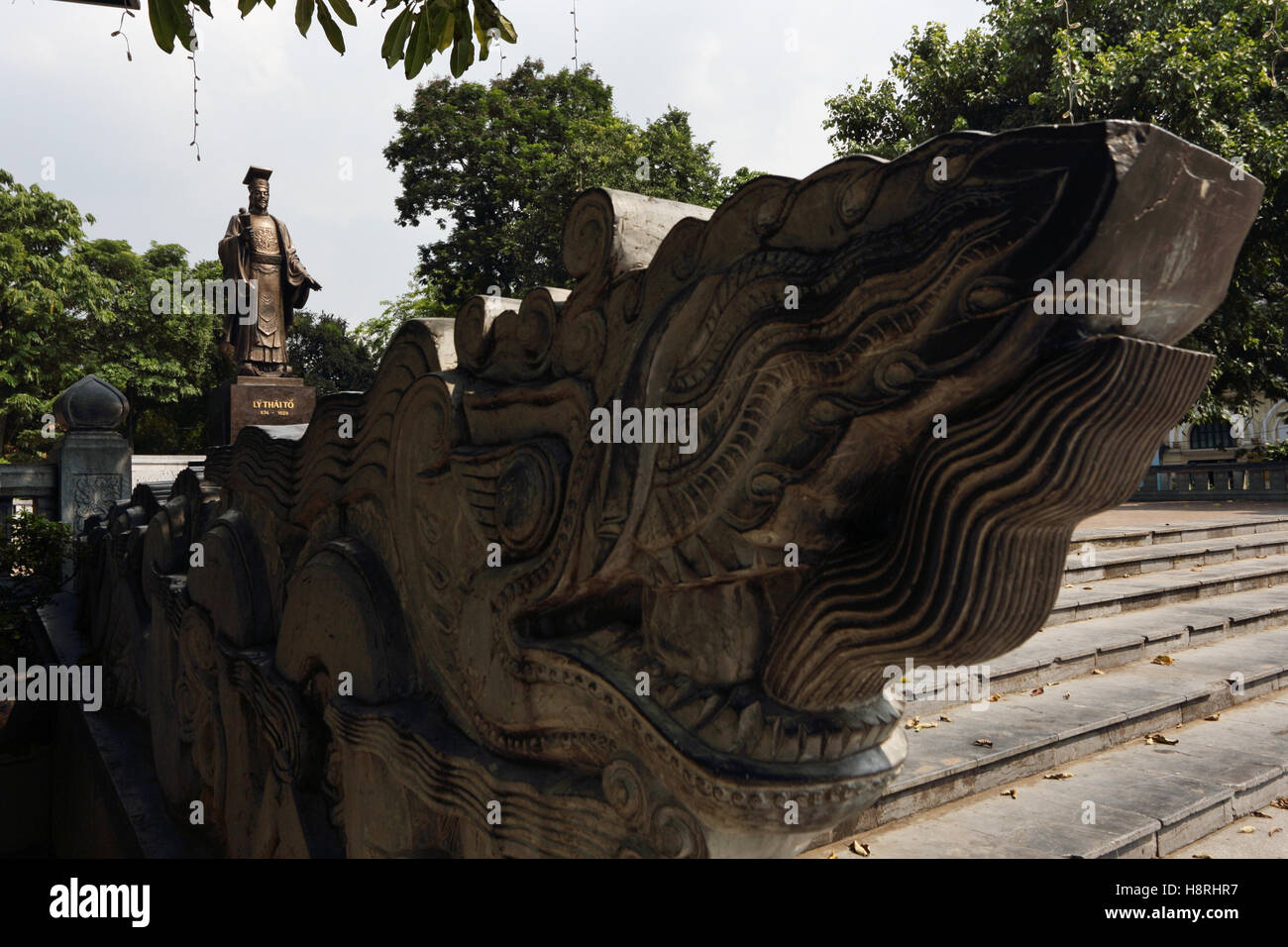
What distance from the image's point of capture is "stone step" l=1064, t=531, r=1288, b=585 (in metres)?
5.73

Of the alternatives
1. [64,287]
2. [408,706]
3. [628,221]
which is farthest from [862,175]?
[64,287]

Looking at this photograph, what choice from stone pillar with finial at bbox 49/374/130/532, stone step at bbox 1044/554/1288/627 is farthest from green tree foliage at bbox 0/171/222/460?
stone step at bbox 1044/554/1288/627

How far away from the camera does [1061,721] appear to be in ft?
10.6

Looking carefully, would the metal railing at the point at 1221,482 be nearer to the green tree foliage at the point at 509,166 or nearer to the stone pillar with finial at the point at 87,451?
the green tree foliage at the point at 509,166

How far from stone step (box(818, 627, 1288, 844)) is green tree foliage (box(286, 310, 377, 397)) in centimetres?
3265

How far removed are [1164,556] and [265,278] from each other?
10.4 meters

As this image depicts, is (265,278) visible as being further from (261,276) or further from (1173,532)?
(1173,532)

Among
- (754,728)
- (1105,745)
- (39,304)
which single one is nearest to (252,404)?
(1105,745)

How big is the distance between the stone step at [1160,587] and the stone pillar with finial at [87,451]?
7596 millimetres

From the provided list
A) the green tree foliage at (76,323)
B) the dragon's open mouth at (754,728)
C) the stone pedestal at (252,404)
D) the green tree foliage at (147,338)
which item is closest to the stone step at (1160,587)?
the dragon's open mouth at (754,728)

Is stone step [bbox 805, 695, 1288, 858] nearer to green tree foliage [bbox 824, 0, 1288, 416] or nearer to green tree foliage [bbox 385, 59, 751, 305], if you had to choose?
green tree foliage [bbox 824, 0, 1288, 416]

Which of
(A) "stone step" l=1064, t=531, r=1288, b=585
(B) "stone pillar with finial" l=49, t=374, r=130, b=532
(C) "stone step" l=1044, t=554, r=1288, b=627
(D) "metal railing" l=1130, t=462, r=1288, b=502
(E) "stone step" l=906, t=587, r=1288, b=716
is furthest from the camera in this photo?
(D) "metal railing" l=1130, t=462, r=1288, b=502

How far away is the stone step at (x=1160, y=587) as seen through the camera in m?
4.84

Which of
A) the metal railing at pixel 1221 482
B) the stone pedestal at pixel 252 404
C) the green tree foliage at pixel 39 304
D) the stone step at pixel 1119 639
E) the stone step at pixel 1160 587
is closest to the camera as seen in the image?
the stone step at pixel 1119 639
